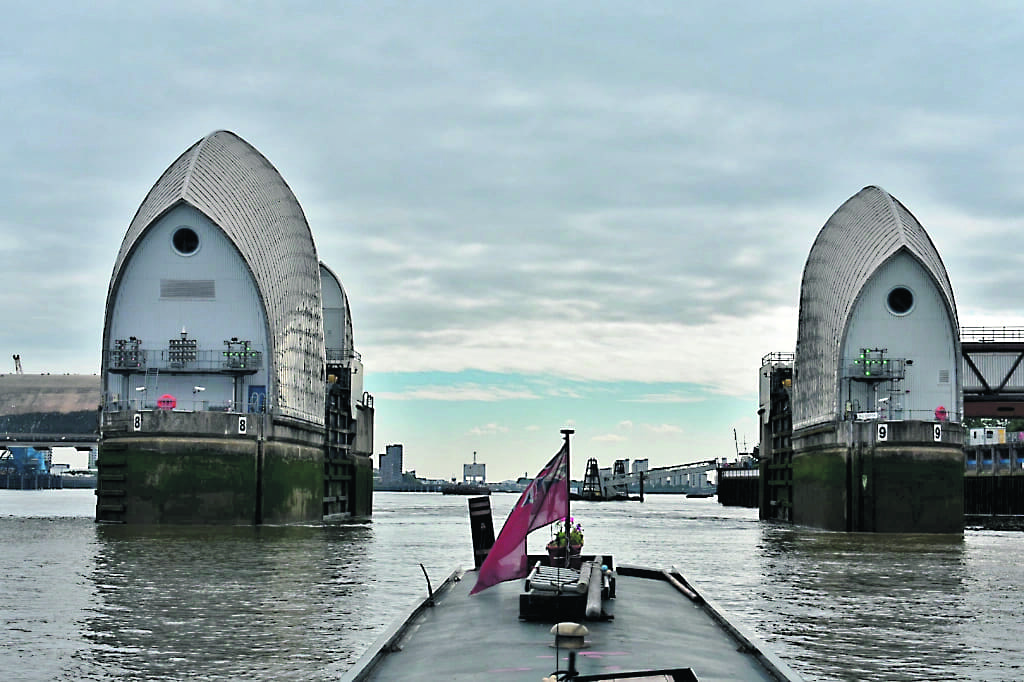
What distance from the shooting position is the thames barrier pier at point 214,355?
253ft

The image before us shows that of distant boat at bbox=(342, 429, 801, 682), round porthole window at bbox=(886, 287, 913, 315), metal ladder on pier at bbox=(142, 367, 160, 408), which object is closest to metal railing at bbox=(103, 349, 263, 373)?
metal ladder on pier at bbox=(142, 367, 160, 408)

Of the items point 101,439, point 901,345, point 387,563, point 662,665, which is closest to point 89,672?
point 662,665

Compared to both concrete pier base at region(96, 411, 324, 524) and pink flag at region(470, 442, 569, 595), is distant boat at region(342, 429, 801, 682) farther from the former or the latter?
concrete pier base at region(96, 411, 324, 524)

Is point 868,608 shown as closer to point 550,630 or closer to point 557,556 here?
point 557,556

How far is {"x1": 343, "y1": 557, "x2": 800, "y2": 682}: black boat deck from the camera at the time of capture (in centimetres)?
2036

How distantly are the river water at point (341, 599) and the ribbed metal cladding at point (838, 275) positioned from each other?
22.5 metres

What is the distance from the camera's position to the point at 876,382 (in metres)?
92.6

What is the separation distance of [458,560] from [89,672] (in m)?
33.6

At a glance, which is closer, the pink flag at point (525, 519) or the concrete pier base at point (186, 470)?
the pink flag at point (525, 519)

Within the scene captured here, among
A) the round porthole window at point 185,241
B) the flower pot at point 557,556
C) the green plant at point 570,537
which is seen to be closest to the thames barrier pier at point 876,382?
the round porthole window at point 185,241

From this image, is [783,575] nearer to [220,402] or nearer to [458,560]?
[458,560]

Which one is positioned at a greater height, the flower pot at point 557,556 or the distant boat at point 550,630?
the flower pot at point 557,556

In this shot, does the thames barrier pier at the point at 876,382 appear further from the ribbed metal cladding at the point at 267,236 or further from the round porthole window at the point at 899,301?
the ribbed metal cladding at the point at 267,236

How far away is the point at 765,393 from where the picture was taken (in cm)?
11894
